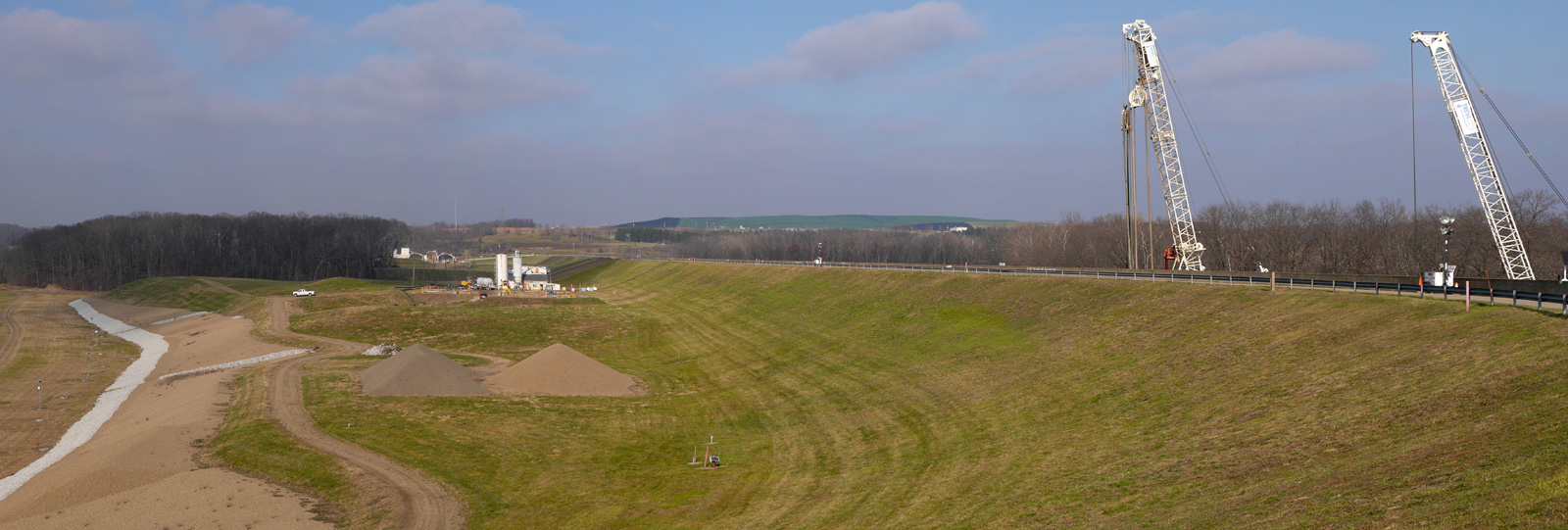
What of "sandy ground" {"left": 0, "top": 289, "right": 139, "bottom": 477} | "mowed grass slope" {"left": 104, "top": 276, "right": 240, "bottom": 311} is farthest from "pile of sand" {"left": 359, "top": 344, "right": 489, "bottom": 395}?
"mowed grass slope" {"left": 104, "top": 276, "right": 240, "bottom": 311}

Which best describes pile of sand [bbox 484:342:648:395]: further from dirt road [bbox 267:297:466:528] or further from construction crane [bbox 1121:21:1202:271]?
construction crane [bbox 1121:21:1202:271]

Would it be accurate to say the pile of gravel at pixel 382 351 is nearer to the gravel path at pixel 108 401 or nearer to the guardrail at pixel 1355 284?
the gravel path at pixel 108 401

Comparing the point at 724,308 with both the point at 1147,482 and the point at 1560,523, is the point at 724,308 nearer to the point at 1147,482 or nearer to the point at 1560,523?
the point at 1147,482

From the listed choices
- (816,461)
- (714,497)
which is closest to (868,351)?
(816,461)

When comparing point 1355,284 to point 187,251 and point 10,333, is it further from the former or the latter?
point 187,251

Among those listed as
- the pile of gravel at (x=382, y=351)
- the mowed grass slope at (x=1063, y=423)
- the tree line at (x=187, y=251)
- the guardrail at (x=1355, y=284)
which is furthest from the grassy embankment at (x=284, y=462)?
the tree line at (x=187, y=251)

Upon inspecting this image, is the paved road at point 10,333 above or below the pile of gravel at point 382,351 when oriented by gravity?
Result: below

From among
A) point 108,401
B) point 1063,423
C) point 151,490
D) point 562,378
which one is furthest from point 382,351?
point 1063,423
